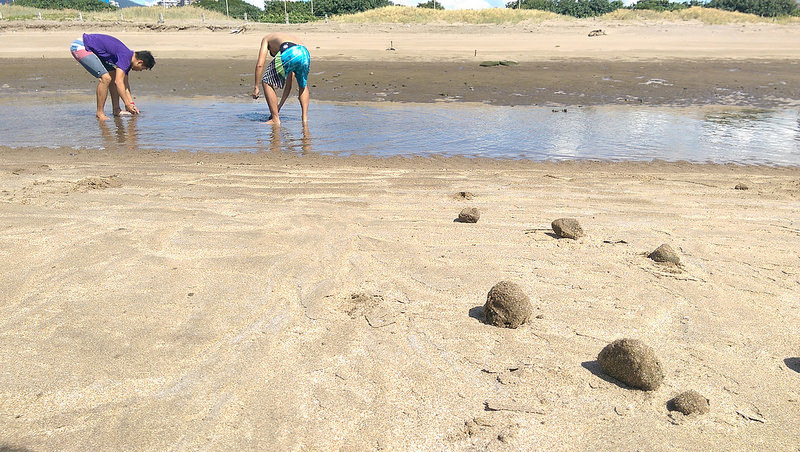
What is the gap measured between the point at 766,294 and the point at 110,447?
3.20 metres

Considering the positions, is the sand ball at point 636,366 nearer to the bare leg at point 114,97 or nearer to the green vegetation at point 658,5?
the bare leg at point 114,97

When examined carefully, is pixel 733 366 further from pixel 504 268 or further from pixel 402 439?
pixel 402 439

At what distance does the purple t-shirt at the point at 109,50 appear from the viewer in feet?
28.9

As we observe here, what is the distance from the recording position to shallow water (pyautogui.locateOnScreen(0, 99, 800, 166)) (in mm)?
7402

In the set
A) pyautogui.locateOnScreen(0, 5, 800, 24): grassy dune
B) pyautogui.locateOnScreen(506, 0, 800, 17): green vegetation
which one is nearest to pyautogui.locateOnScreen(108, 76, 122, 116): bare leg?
pyautogui.locateOnScreen(0, 5, 800, 24): grassy dune

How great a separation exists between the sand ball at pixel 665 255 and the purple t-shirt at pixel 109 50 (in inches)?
325

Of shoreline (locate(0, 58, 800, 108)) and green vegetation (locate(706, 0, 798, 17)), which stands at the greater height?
green vegetation (locate(706, 0, 798, 17))

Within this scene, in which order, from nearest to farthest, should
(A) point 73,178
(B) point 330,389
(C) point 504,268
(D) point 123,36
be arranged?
(B) point 330,389 < (C) point 504,268 < (A) point 73,178 < (D) point 123,36

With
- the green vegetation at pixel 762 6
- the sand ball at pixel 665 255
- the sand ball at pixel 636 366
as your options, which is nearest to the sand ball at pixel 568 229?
the sand ball at pixel 665 255

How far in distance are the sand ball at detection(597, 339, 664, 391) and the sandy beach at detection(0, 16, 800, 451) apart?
1.9 inches

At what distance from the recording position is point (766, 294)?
3139mm

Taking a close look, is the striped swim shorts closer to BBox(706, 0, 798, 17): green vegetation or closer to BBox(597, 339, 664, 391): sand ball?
BBox(597, 339, 664, 391): sand ball

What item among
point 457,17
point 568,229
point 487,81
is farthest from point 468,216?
point 457,17

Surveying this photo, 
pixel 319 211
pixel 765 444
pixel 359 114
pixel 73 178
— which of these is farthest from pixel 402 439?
pixel 359 114
